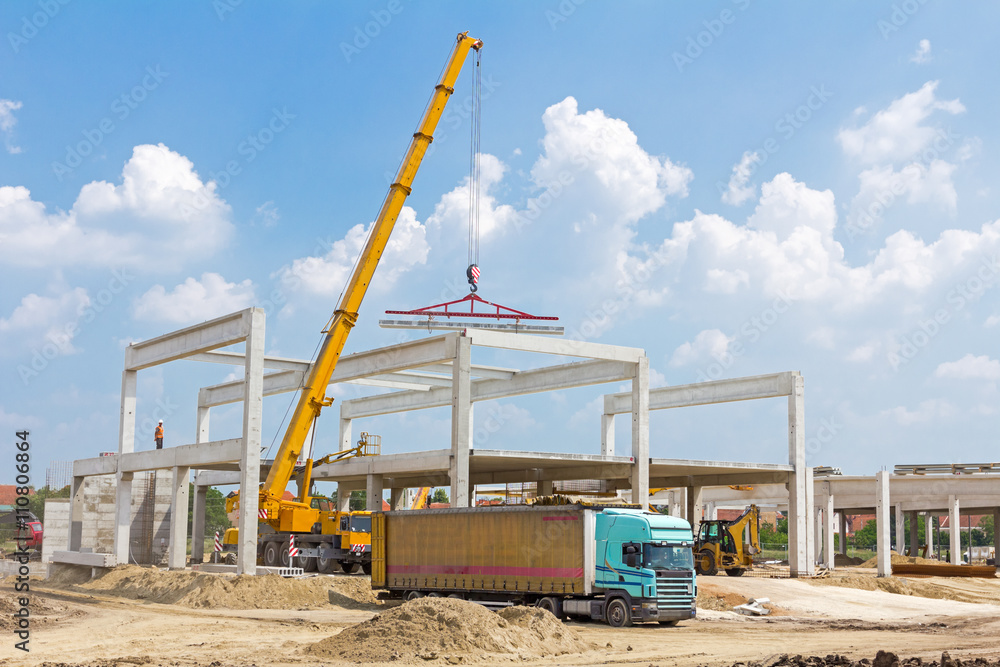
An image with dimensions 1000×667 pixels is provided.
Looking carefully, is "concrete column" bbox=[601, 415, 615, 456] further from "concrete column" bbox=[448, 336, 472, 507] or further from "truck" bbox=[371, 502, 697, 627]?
"truck" bbox=[371, 502, 697, 627]

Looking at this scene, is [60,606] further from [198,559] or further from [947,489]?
[947,489]

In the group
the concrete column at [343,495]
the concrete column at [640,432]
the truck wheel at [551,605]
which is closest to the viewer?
the truck wheel at [551,605]

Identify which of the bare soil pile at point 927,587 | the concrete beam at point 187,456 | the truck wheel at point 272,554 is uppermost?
the concrete beam at point 187,456

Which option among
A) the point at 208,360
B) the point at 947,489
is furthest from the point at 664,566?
the point at 947,489

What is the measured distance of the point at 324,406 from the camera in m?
33.0

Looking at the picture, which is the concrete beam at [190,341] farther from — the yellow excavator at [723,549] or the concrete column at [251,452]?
the yellow excavator at [723,549]

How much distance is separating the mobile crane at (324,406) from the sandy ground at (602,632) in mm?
4772

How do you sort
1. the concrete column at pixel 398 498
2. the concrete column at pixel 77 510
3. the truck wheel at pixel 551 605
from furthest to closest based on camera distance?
the concrete column at pixel 398 498, the concrete column at pixel 77 510, the truck wheel at pixel 551 605

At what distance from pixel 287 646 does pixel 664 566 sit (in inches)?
326

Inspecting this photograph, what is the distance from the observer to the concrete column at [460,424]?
32.2 m

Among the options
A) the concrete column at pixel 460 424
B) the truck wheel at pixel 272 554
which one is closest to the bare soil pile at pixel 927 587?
the concrete column at pixel 460 424

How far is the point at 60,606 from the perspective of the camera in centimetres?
2606

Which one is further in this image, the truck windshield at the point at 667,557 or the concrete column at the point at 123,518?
the concrete column at the point at 123,518

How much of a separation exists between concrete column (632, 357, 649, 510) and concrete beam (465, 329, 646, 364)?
65cm
